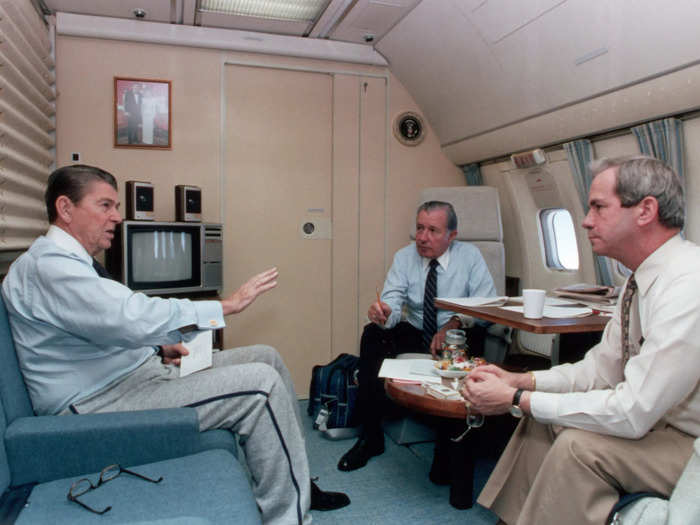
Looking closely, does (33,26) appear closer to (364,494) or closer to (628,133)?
(364,494)

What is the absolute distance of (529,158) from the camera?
3.64 m

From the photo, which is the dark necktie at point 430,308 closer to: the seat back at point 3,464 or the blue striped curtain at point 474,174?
the blue striped curtain at point 474,174

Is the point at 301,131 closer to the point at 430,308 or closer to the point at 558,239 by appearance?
the point at 430,308

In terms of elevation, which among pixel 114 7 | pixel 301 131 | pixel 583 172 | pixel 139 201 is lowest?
pixel 139 201

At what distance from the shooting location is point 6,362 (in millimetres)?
1674

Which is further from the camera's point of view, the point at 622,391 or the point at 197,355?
the point at 197,355

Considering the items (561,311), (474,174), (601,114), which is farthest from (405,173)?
(561,311)

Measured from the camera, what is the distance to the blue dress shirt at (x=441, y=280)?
339cm

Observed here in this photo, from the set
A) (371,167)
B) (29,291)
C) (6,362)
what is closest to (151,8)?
(371,167)

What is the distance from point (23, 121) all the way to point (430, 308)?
→ 261 cm

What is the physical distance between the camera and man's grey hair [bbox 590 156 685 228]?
5.31 ft

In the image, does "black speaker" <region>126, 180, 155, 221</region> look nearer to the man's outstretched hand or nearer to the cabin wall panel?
the man's outstretched hand

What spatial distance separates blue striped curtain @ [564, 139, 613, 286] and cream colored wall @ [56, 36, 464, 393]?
1.40m

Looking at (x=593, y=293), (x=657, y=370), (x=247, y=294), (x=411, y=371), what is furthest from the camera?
(x=593, y=293)
